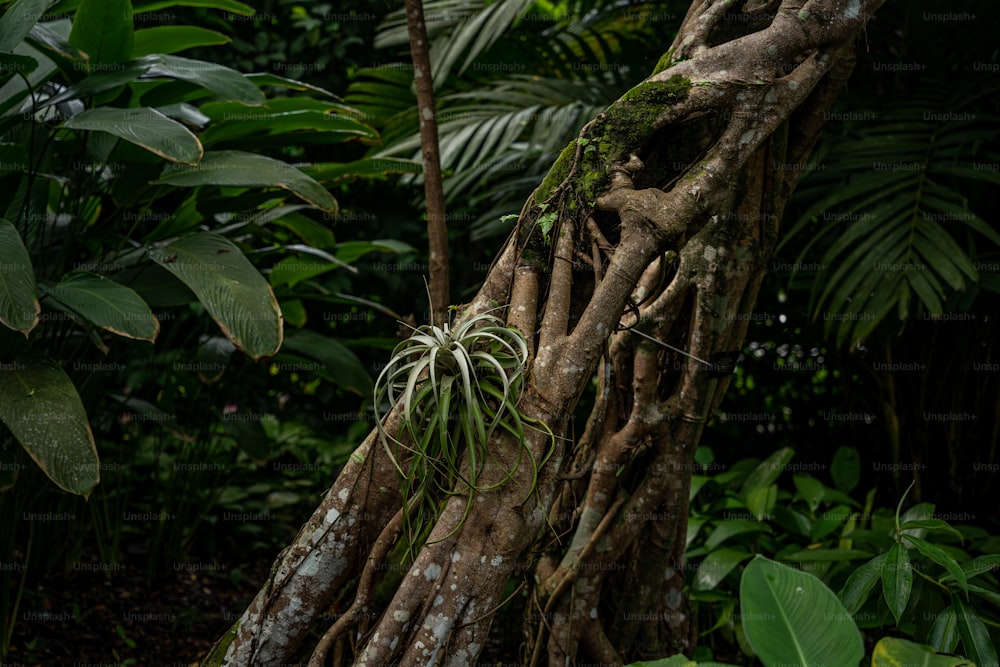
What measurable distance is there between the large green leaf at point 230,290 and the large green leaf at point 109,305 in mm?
118

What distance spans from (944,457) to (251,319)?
8.78ft

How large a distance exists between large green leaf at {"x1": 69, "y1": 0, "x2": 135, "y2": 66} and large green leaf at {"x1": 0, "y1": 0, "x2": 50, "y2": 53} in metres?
0.14

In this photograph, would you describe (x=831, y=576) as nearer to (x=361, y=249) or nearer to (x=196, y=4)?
(x=361, y=249)

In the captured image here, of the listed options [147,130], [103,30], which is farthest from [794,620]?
[103,30]

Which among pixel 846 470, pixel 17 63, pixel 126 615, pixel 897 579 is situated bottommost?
pixel 126 615

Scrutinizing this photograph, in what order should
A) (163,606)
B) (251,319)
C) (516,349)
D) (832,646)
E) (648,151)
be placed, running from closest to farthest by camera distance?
(832,646)
(516,349)
(648,151)
(251,319)
(163,606)

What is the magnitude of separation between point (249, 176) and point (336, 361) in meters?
0.79

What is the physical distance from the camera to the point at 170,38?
2480 mm

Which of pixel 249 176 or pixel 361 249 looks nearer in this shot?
pixel 249 176

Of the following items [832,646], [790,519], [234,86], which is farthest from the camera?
[790,519]

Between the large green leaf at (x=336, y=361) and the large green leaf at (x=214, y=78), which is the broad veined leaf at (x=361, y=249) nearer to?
the large green leaf at (x=336, y=361)

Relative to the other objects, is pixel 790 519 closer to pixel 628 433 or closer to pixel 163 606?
pixel 628 433

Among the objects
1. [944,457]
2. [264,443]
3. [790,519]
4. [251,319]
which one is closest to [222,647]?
[251,319]

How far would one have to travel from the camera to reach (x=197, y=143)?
1.92 meters
